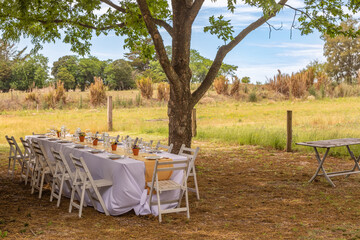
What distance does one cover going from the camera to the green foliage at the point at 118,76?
4869 centimetres

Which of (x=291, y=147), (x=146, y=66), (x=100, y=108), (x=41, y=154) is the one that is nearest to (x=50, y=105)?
(x=100, y=108)

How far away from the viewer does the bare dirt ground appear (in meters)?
4.55

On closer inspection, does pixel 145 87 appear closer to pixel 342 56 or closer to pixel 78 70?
pixel 78 70

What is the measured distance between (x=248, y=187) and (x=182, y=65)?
2.86m

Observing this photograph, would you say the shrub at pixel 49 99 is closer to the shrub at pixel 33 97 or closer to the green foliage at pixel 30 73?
the shrub at pixel 33 97

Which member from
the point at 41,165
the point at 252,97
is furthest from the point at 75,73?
the point at 41,165

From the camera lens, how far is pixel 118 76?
49062 millimetres

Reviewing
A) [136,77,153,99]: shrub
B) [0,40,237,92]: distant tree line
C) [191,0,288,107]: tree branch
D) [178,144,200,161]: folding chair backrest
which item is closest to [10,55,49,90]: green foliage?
[0,40,237,92]: distant tree line

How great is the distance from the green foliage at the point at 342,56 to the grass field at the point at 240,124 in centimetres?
1770

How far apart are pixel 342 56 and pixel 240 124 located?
28.7m

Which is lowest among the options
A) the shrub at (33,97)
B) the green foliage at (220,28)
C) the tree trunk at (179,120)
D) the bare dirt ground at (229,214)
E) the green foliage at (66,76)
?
the bare dirt ground at (229,214)

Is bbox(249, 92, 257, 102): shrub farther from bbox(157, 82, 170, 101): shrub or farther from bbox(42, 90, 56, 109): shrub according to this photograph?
bbox(42, 90, 56, 109): shrub

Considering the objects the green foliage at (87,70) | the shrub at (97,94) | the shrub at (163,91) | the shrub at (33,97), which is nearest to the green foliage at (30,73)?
the green foliage at (87,70)

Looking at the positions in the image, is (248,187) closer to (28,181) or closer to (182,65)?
(182,65)
